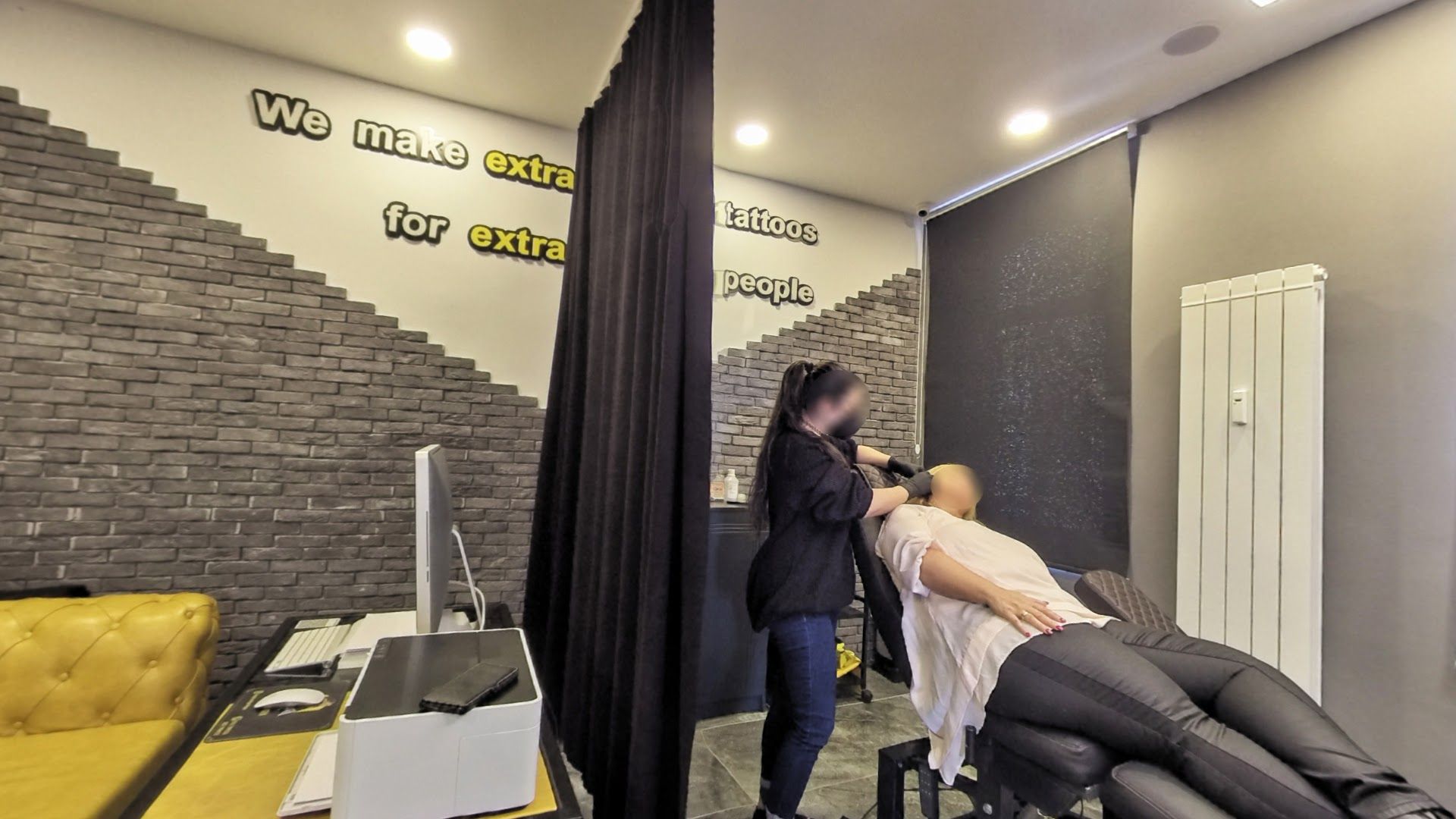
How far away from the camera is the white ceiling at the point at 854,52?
2.42 m

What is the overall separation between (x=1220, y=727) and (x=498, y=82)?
11.8ft

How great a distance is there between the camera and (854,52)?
2.69m

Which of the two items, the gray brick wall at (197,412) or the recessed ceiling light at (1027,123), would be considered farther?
the recessed ceiling light at (1027,123)

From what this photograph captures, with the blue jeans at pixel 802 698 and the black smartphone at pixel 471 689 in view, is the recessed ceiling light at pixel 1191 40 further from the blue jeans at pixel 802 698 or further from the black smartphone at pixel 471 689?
the black smartphone at pixel 471 689

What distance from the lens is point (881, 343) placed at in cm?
430

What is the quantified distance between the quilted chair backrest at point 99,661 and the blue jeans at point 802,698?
6.53 ft

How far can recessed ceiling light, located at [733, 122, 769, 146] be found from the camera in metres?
3.34

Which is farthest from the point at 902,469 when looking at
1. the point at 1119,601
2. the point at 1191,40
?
the point at 1191,40

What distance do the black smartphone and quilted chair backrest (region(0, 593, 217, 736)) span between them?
1703 millimetres

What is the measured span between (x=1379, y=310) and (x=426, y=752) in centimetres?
331

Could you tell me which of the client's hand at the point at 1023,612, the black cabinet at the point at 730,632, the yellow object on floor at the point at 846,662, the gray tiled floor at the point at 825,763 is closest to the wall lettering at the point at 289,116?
the black cabinet at the point at 730,632

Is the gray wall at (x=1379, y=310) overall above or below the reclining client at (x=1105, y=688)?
above

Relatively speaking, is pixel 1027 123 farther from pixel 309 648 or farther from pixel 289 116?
pixel 309 648

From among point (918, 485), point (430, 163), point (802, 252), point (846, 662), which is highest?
point (430, 163)
